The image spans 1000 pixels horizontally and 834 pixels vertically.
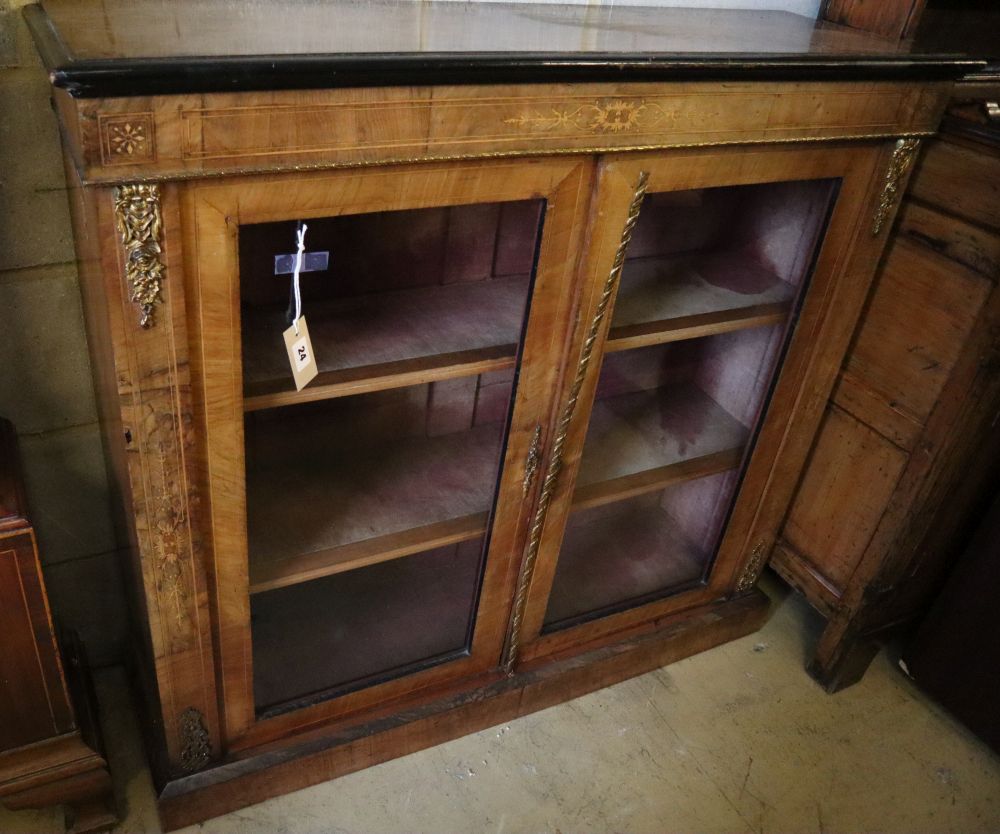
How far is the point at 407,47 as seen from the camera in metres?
0.84

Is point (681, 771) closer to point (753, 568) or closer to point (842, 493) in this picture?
point (753, 568)

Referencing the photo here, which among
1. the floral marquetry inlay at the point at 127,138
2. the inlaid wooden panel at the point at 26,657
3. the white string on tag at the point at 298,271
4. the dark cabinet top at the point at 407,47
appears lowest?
the inlaid wooden panel at the point at 26,657

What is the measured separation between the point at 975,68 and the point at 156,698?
1.39m

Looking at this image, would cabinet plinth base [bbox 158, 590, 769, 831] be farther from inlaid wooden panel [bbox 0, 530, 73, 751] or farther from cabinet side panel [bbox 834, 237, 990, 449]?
cabinet side panel [bbox 834, 237, 990, 449]

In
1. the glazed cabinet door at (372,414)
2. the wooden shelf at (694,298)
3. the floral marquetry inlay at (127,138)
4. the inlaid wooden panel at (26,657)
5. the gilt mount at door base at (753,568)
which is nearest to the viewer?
the floral marquetry inlay at (127,138)

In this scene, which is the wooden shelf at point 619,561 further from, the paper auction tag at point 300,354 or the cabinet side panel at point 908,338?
the paper auction tag at point 300,354

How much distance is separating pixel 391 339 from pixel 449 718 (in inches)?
27.7

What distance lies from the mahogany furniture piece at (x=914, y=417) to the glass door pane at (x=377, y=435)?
65 centimetres

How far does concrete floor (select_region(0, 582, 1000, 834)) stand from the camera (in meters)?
1.36

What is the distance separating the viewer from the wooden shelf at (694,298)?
119 centimetres

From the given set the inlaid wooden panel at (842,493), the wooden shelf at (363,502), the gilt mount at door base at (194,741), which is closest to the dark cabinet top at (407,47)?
the wooden shelf at (363,502)

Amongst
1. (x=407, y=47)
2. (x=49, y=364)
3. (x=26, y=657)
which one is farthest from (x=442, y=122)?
(x=26, y=657)

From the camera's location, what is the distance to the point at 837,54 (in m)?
1.04

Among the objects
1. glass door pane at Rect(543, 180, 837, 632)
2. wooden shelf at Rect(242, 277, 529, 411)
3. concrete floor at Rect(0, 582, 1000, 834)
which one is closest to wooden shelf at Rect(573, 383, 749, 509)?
glass door pane at Rect(543, 180, 837, 632)
